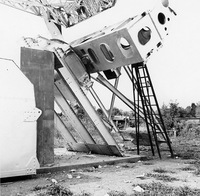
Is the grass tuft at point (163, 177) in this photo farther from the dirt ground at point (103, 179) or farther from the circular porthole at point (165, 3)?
the circular porthole at point (165, 3)

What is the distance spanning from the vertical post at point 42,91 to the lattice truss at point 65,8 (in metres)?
2.85

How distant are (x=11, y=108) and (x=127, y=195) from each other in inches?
107

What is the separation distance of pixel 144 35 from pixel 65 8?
3.01 meters

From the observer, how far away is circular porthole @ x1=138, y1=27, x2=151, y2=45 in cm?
836

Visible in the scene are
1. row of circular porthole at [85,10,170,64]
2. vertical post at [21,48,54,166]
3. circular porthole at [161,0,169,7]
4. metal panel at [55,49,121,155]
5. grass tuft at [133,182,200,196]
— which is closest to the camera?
grass tuft at [133,182,200,196]

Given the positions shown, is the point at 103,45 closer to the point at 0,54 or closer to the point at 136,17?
the point at 136,17

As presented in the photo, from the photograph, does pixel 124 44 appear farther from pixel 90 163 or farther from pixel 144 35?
pixel 90 163

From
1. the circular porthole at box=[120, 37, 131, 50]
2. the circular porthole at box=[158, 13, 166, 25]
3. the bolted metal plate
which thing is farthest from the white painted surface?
the circular porthole at box=[158, 13, 166, 25]

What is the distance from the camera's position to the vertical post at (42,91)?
6855mm

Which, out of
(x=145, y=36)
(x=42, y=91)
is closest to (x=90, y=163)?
(x=42, y=91)

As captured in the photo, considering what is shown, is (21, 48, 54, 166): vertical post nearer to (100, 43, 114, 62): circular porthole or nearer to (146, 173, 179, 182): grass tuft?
(100, 43, 114, 62): circular porthole

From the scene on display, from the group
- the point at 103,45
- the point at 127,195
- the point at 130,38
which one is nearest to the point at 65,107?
the point at 103,45

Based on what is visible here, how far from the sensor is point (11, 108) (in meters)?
5.95

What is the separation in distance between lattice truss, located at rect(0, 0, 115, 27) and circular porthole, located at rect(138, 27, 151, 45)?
206 cm
